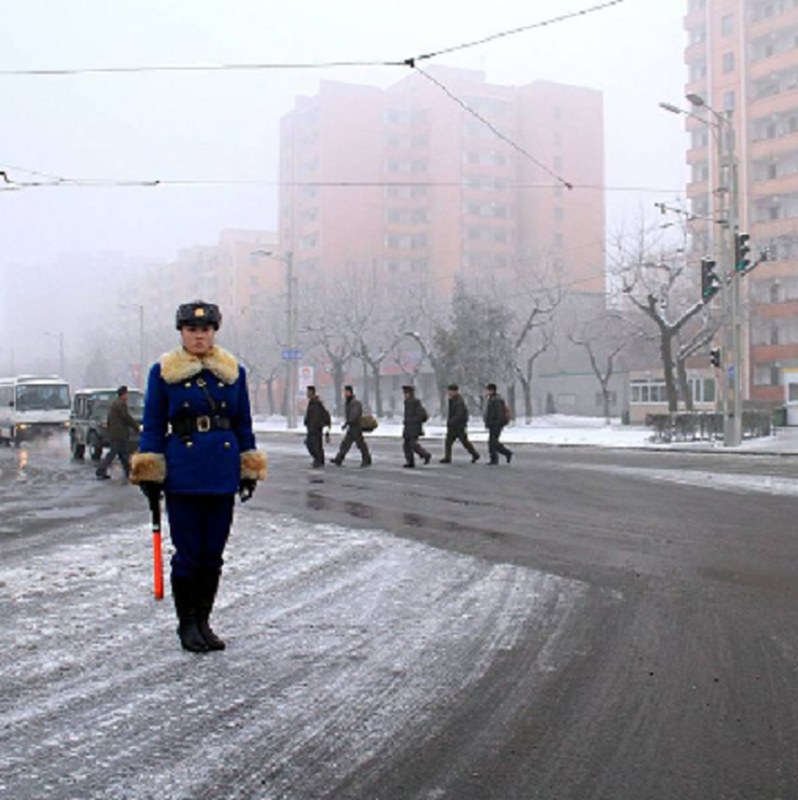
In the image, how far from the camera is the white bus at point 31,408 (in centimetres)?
3184

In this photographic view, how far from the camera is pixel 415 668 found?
176 inches

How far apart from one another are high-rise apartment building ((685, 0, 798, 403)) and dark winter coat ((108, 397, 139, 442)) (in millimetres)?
41020

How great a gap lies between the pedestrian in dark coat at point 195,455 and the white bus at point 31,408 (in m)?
29.3

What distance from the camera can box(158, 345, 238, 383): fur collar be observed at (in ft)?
15.3

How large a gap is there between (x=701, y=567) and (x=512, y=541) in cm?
188

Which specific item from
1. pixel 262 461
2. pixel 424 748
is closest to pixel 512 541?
pixel 262 461

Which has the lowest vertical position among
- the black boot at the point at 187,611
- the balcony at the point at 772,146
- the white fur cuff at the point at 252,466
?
the black boot at the point at 187,611

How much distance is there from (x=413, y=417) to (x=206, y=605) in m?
13.6

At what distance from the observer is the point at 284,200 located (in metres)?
108

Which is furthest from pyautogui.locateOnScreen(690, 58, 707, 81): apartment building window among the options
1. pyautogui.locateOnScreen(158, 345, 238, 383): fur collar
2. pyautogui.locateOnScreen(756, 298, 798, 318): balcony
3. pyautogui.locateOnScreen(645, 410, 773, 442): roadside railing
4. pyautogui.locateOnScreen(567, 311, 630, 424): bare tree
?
pyautogui.locateOnScreen(158, 345, 238, 383): fur collar

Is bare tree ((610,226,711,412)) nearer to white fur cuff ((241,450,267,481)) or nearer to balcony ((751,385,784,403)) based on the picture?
balcony ((751,385,784,403))

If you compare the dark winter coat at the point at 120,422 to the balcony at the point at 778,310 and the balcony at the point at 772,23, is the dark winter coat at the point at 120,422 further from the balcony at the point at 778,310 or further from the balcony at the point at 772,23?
the balcony at the point at 772,23

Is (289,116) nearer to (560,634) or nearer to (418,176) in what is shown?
(418,176)

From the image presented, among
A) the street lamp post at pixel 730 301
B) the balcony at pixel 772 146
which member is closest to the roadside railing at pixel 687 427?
the street lamp post at pixel 730 301
